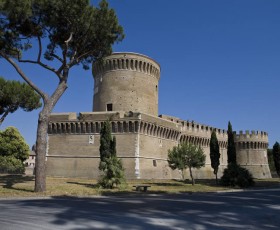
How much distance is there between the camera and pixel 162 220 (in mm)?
7961

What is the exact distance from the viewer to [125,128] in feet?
102

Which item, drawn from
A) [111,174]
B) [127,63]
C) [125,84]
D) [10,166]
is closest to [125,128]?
[125,84]

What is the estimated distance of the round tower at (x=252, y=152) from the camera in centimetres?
5000

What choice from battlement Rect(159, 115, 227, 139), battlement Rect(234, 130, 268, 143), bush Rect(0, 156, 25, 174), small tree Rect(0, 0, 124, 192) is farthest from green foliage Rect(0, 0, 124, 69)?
battlement Rect(234, 130, 268, 143)

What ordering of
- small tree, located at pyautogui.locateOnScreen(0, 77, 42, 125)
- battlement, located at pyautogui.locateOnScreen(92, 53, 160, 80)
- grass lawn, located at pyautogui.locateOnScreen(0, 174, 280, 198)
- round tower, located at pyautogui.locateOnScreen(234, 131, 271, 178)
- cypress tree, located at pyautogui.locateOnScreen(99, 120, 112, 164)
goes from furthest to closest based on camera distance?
1. round tower, located at pyautogui.locateOnScreen(234, 131, 271, 178)
2. battlement, located at pyautogui.locateOnScreen(92, 53, 160, 80)
3. small tree, located at pyautogui.locateOnScreen(0, 77, 42, 125)
4. cypress tree, located at pyautogui.locateOnScreen(99, 120, 112, 164)
5. grass lawn, located at pyautogui.locateOnScreen(0, 174, 280, 198)

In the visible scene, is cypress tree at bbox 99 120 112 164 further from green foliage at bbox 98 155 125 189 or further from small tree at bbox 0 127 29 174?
small tree at bbox 0 127 29 174

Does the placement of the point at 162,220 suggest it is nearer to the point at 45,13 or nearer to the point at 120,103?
the point at 45,13

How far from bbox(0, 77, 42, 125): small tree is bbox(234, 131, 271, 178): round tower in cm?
3521

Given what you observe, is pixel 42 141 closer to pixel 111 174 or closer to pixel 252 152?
pixel 111 174

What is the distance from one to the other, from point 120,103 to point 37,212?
2751cm

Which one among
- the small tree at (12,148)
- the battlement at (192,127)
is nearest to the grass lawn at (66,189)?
the battlement at (192,127)

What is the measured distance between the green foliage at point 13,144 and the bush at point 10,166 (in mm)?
1321

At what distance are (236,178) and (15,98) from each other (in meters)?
21.5

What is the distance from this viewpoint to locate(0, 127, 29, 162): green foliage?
146 feet
